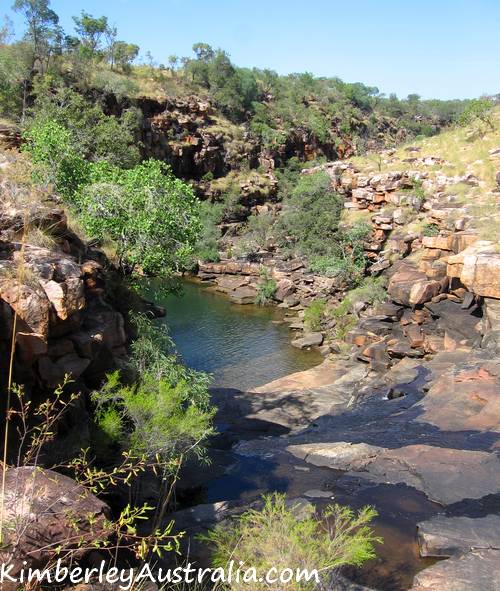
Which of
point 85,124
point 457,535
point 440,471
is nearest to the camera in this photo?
point 457,535

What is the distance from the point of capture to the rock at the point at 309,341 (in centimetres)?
2528

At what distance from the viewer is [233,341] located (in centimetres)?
2592

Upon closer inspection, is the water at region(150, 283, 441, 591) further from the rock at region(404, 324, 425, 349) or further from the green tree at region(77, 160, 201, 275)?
the green tree at region(77, 160, 201, 275)

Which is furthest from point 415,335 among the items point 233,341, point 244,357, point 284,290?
point 284,290

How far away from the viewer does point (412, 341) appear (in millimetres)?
20953

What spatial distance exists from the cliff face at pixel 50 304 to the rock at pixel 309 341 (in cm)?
1486

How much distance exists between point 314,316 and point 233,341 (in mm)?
4686

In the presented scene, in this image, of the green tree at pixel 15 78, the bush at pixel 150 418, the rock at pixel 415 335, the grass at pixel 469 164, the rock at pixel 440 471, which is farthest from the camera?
the green tree at pixel 15 78

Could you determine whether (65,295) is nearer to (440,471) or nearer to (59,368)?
(59,368)

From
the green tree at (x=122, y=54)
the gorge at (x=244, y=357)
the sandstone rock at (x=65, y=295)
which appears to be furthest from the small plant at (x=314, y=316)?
the green tree at (x=122, y=54)

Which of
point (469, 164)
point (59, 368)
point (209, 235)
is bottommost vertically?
point (59, 368)

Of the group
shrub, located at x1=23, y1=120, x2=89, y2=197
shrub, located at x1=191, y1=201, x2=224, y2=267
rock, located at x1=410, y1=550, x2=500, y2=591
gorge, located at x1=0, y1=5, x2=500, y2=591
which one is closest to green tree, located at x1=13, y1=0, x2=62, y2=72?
gorge, located at x1=0, y1=5, x2=500, y2=591

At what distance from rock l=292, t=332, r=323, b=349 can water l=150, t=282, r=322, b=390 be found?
38cm

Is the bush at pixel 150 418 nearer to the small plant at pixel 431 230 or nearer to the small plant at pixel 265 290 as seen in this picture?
the small plant at pixel 431 230
